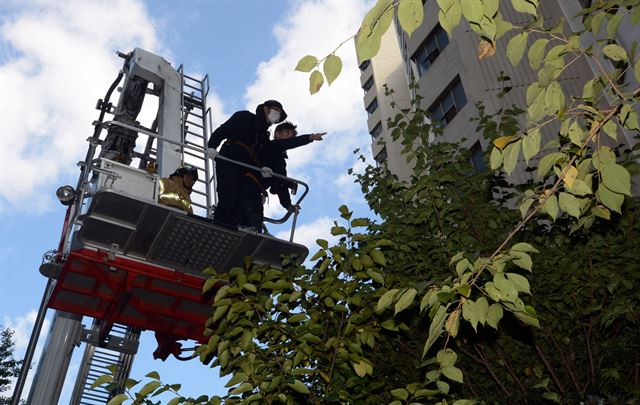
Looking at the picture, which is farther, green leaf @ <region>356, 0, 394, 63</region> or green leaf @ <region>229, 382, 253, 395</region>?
green leaf @ <region>229, 382, 253, 395</region>

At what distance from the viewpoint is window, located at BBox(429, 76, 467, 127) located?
21.0 m

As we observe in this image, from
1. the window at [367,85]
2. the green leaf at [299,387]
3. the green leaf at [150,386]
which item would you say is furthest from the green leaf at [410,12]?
the window at [367,85]

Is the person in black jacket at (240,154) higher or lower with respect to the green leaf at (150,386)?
higher

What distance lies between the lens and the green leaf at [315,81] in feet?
8.95

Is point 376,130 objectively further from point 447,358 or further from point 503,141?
point 503,141

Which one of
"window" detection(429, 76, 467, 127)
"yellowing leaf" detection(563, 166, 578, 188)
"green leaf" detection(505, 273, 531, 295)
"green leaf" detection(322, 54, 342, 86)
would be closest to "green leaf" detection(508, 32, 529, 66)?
"yellowing leaf" detection(563, 166, 578, 188)

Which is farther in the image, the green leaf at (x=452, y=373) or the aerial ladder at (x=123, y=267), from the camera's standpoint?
the aerial ladder at (x=123, y=267)

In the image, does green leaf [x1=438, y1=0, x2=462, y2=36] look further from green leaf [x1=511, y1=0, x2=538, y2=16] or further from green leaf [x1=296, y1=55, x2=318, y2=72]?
green leaf [x1=296, y1=55, x2=318, y2=72]

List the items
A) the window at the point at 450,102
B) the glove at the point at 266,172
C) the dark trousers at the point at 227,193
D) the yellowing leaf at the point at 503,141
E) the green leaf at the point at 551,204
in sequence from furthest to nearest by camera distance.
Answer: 1. the window at the point at 450,102
2. the dark trousers at the point at 227,193
3. the glove at the point at 266,172
4. the green leaf at the point at 551,204
5. the yellowing leaf at the point at 503,141

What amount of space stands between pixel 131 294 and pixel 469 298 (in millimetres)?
8008

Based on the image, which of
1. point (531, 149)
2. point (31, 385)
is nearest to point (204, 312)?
point (31, 385)

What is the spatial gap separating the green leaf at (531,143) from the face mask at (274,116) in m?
10.4

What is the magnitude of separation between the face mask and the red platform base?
12.4 ft

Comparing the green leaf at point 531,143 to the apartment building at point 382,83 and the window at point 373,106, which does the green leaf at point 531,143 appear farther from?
the window at point 373,106
